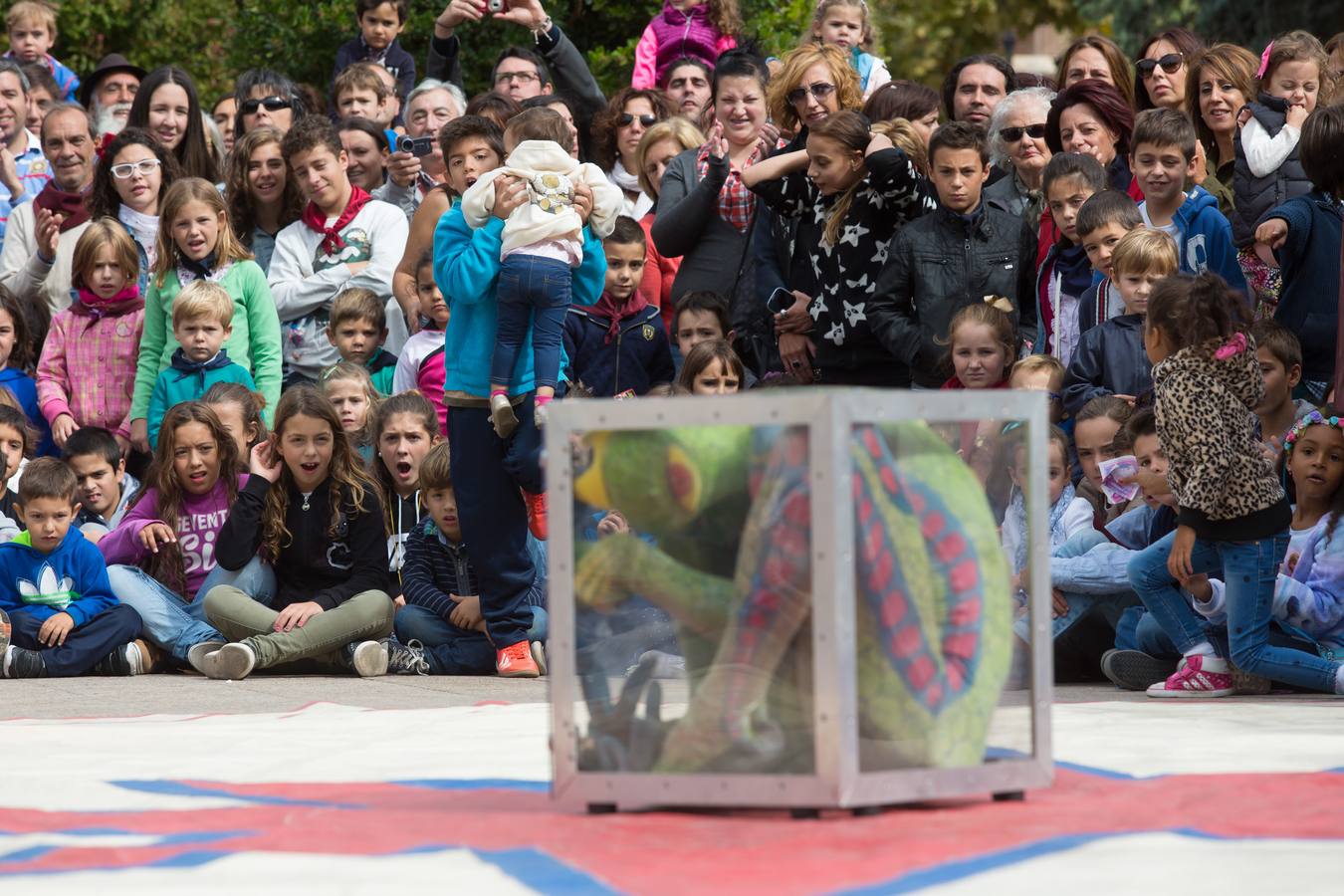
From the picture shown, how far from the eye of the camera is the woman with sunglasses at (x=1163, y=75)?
816 cm

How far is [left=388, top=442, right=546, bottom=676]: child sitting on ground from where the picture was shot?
7059 millimetres

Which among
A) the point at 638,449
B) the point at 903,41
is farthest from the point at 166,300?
the point at 903,41

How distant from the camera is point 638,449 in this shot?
11.2 feet

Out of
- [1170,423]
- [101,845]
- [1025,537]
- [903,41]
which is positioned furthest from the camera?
[903,41]

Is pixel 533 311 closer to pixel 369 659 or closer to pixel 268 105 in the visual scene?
pixel 369 659

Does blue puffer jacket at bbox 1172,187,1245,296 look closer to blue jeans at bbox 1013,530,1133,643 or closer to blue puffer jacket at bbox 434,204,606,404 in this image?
blue jeans at bbox 1013,530,1133,643

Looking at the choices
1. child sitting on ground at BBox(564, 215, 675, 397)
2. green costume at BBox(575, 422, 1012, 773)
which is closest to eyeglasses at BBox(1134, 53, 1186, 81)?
child sitting on ground at BBox(564, 215, 675, 397)

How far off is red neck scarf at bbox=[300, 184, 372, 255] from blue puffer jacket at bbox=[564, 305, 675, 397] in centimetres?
151

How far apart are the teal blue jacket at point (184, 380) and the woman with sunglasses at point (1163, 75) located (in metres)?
4.11

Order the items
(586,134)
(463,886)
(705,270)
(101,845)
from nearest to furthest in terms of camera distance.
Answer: (463,886) → (101,845) → (705,270) → (586,134)

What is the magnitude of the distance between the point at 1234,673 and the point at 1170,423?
34.1 inches

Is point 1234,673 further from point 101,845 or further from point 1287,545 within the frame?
point 101,845

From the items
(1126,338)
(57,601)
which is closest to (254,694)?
(57,601)

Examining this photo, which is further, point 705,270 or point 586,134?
point 586,134
